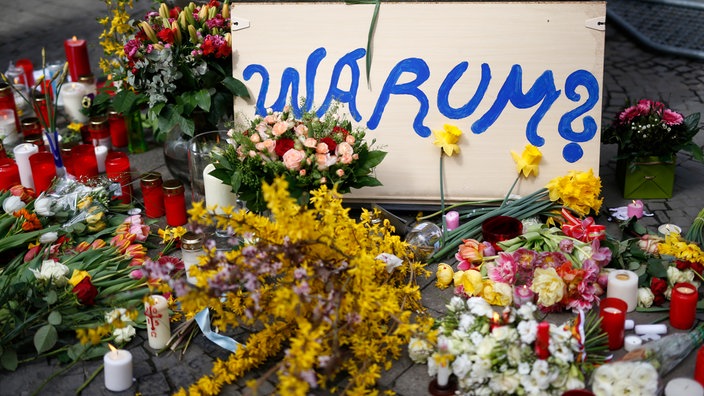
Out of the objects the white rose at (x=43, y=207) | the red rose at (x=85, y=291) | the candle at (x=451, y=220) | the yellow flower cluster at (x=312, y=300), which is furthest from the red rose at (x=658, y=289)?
the white rose at (x=43, y=207)

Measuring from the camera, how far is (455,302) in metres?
3.09

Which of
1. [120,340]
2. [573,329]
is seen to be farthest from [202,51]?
[573,329]

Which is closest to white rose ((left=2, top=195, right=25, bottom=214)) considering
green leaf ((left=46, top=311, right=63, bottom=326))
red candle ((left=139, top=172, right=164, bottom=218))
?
red candle ((left=139, top=172, right=164, bottom=218))

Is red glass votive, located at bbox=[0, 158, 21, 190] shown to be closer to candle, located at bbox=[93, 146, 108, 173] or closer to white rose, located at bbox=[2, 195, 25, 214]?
white rose, located at bbox=[2, 195, 25, 214]

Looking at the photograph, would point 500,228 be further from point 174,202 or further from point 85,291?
point 85,291

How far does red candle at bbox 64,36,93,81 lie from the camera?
533cm

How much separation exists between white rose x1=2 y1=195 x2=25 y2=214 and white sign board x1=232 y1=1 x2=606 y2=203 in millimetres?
1176

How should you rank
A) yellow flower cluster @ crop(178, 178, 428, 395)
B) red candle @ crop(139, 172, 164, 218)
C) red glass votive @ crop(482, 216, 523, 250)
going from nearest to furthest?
yellow flower cluster @ crop(178, 178, 428, 395) < red glass votive @ crop(482, 216, 523, 250) < red candle @ crop(139, 172, 164, 218)

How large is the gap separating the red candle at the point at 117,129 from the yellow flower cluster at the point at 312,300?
1993 millimetres

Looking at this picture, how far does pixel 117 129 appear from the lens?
191 inches

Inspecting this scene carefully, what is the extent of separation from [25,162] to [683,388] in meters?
3.21

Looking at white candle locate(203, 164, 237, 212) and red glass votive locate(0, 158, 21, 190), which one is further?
red glass votive locate(0, 158, 21, 190)

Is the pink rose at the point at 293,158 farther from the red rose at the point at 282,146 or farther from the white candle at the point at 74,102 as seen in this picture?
the white candle at the point at 74,102

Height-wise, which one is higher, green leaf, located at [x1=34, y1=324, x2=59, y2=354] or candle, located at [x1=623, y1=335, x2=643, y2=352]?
green leaf, located at [x1=34, y1=324, x2=59, y2=354]
